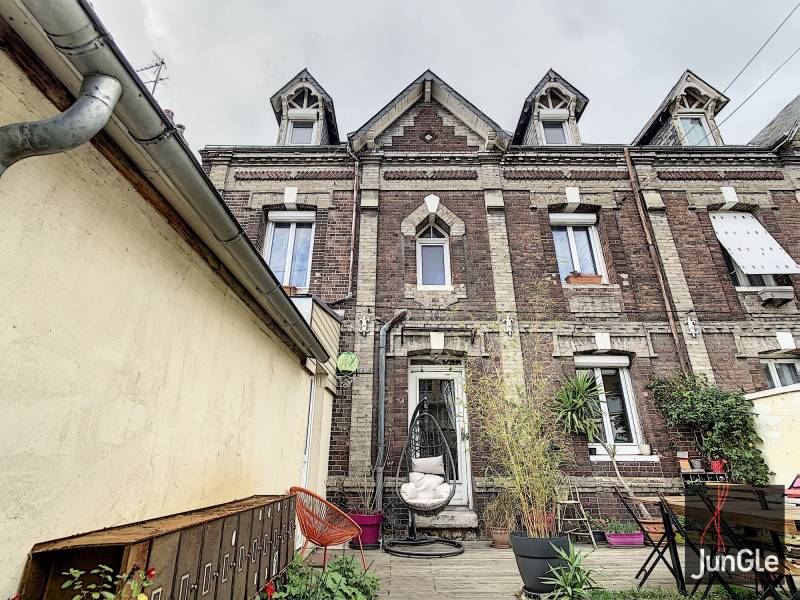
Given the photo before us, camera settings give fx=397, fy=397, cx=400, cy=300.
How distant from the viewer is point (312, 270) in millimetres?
7141

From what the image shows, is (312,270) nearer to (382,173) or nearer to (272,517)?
(382,173)

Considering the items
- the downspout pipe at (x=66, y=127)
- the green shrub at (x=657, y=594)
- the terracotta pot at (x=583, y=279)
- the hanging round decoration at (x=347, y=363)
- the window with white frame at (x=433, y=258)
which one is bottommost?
the green shrub at (x=657, y=594)

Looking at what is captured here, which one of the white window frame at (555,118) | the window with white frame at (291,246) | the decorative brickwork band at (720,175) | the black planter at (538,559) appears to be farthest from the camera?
the white window frame at (555,118)

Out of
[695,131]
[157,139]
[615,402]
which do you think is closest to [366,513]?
[615,402]

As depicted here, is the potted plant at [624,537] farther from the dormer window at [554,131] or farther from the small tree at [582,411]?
the dormer window at [554,131]

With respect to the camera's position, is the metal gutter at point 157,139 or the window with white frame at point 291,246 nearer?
the metal gutter at point 157,139

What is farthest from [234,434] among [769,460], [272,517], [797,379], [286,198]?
[797,379]

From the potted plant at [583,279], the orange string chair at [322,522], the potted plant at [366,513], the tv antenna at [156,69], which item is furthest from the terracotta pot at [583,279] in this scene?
the tv antenna at [156,69]

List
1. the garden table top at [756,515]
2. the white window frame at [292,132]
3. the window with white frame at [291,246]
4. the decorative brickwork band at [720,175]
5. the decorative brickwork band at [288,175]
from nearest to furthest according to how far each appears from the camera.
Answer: the garden table top at [756,515] → the window with white frame at [291,246] → the decorative brickwork band at [288,175] → the decorative brickwork band at [720,175] → the white window frame at [292,132]

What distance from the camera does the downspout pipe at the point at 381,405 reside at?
5574 mm

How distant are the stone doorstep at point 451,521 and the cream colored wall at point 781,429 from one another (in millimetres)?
4147

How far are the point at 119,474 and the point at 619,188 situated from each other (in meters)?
8.80

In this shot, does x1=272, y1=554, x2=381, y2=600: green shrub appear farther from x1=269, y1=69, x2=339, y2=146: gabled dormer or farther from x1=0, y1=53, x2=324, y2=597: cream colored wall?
Result: x1=269, y1=69, x2=339, y2=146: gabled dormer

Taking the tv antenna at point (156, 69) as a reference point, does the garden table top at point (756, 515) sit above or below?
below
